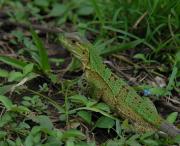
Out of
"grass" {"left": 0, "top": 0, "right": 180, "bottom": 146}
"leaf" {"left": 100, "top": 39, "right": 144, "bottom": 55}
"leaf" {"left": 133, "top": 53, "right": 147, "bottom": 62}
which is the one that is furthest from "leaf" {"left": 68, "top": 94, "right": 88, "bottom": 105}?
"leaf" {"left": 133, "top": 53, "right": 147, "bottom": 62}

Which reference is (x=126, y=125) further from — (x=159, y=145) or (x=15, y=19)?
(x=15, y=19)

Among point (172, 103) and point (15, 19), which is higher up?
point (15, 19)

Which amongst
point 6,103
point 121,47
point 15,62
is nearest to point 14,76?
point 15,62

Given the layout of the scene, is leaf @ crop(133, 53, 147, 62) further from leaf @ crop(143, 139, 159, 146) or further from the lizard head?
leaf @ crop(143, 139, 159, 146)

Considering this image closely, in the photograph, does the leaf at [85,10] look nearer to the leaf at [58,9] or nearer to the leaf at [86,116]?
the leaf at [58,9]

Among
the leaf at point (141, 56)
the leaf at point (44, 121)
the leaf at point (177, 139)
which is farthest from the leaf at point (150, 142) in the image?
the leaf at point (141, 56)

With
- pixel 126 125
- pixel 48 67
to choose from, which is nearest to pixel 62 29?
pixel 48 67

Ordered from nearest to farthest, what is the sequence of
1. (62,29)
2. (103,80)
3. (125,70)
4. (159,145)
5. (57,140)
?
(57,140) → (159,145) → (103,80) → (125,70) → (62,29)
